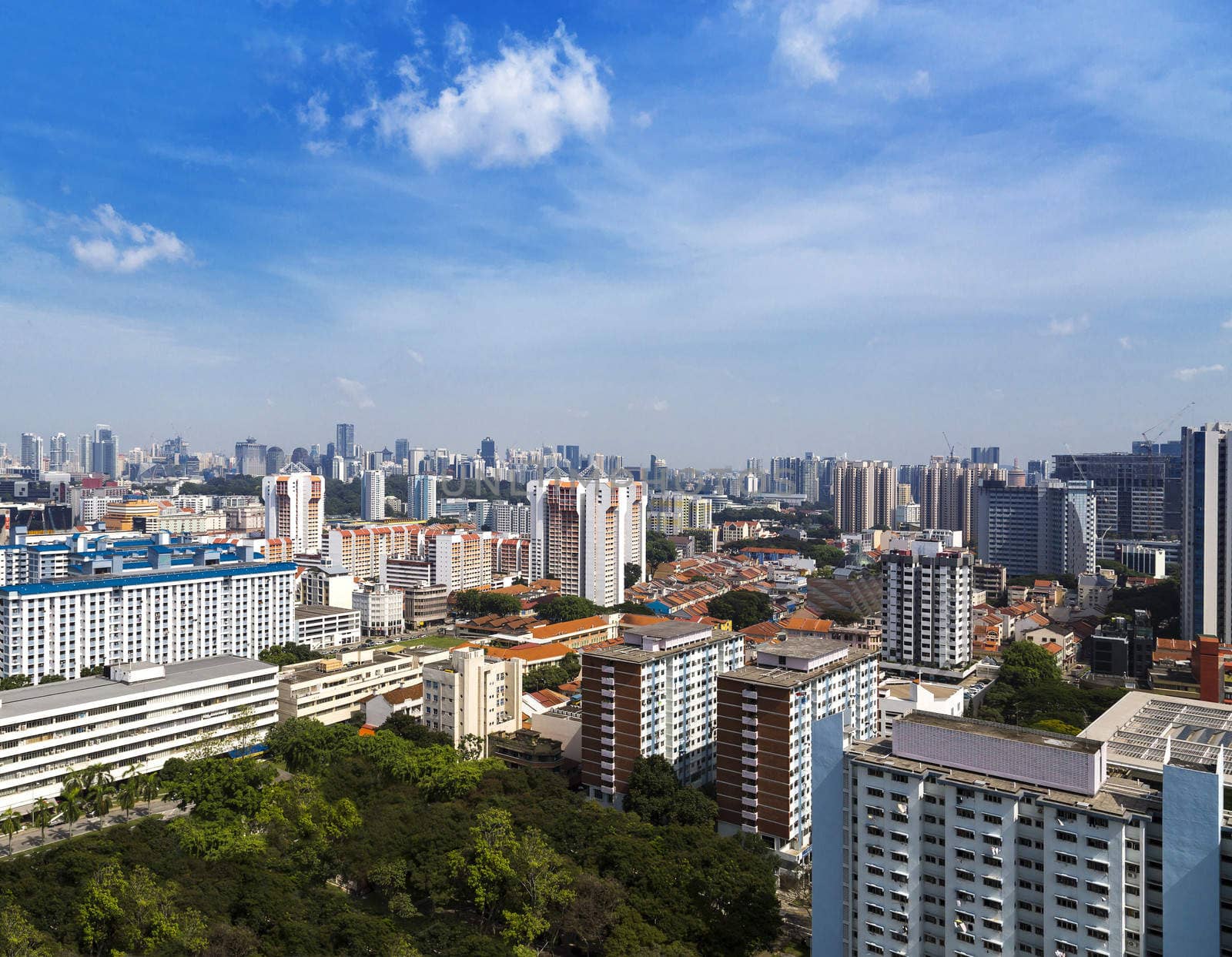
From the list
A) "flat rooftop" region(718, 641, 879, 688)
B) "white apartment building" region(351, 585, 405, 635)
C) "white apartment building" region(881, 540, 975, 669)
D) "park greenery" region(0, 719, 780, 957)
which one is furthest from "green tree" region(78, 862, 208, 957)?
"white apartment building" region(351, 585, 405, 635)

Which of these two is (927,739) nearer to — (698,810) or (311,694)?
(698,810)

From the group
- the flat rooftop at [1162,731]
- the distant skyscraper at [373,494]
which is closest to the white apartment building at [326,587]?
the flat rooftop at [1162,731]

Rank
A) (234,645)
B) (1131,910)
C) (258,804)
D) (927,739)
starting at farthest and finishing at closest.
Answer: (234,645) → (258,804) → (927,739) → (1131,910)

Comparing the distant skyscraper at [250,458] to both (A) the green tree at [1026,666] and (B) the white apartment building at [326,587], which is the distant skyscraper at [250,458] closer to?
(B) the white apartment building at [326,587]

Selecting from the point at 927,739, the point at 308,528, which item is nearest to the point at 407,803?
the point at 927,739

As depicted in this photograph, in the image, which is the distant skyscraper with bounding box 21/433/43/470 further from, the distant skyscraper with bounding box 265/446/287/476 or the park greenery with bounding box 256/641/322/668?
the park greenery with bounding box 256/641/322/668
